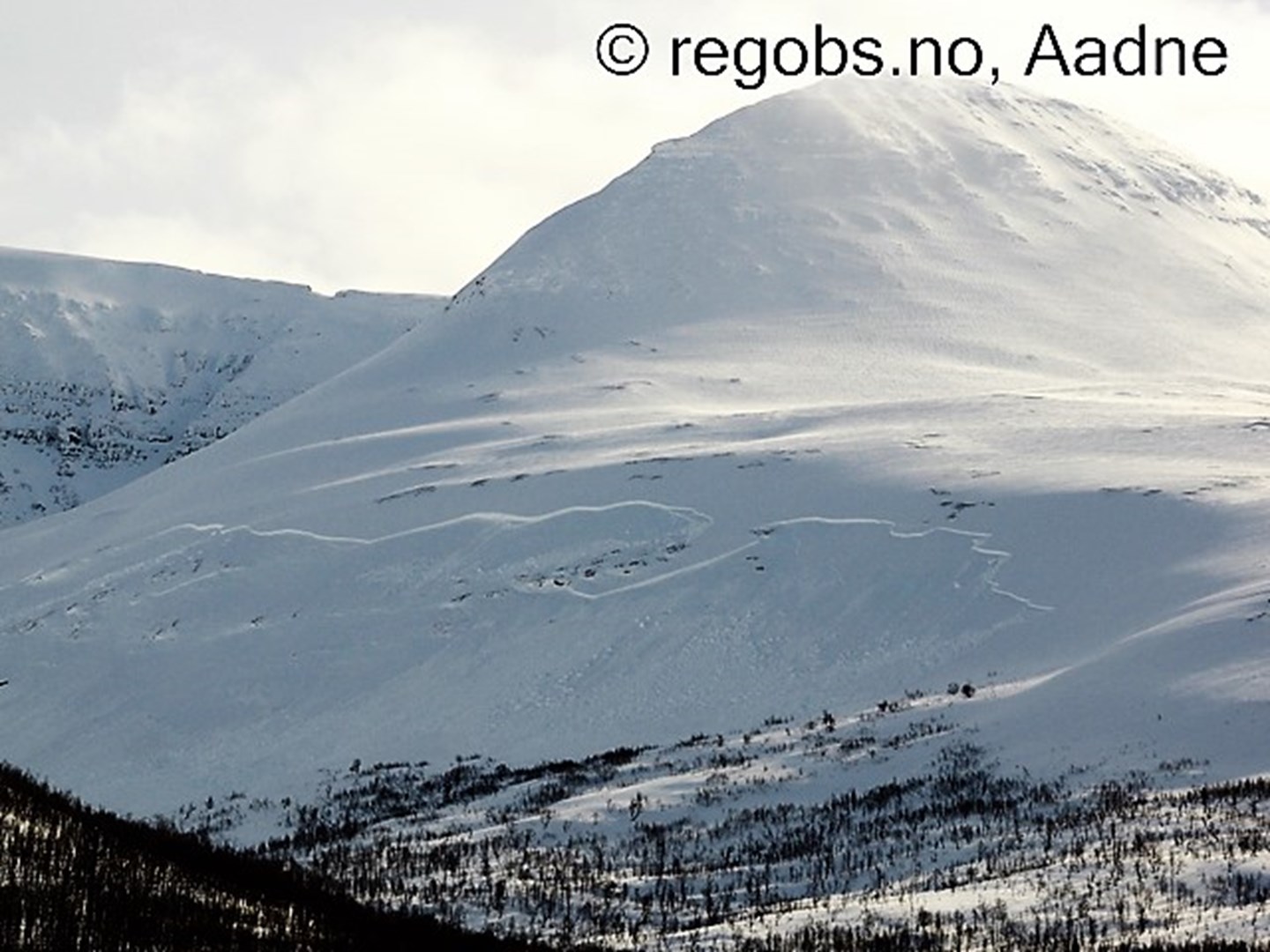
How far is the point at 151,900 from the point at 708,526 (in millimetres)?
47093

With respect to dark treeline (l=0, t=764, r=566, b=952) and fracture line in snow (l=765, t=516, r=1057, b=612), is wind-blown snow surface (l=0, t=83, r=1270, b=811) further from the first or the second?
dark treeline (l=0, t=764, r=566, b=952)

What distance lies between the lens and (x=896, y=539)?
206ft

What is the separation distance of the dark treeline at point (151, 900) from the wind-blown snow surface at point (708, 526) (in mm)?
18065

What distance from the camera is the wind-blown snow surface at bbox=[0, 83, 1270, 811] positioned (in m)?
53.0

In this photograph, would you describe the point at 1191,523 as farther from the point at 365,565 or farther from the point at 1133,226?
the point at 1133,226

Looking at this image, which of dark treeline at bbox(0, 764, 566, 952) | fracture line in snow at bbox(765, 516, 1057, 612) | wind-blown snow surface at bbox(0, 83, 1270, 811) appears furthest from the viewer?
fracture line in snow at bbox(765, 516, 1057, 612)

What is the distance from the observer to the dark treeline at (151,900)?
18812mm

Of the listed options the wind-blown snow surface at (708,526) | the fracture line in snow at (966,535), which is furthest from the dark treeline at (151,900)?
the fracture line in snow at (966,535)

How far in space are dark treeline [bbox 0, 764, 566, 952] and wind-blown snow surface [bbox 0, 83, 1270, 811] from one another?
18.1 meters

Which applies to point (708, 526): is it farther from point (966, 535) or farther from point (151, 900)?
point (151, 900)

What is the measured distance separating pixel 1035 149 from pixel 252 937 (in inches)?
4761

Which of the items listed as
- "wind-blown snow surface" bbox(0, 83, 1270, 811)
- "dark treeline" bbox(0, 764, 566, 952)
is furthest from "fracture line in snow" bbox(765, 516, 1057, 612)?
"dark treeline" bbox(0, 764, 566, 952)

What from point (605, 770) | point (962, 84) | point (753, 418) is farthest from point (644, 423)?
point (962, 84)

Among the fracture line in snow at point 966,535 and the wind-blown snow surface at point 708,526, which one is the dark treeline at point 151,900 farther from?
the fracture line in snow at point 966,535
